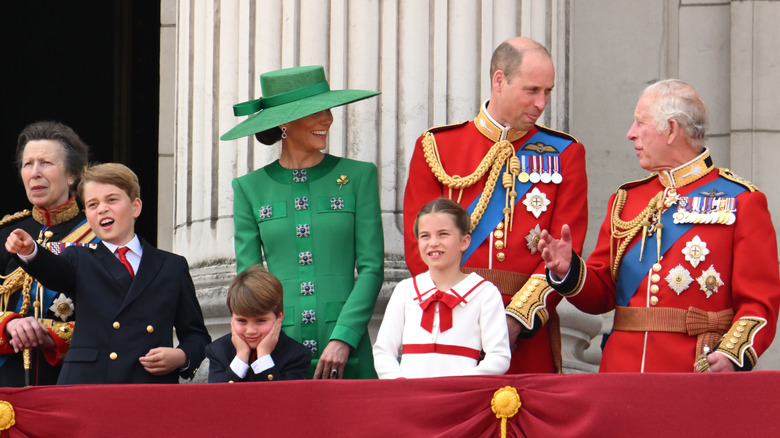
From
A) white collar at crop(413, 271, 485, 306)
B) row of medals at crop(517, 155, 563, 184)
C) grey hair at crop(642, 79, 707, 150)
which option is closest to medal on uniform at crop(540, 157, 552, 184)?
row of medals at crop(517, 155, 563, 184)

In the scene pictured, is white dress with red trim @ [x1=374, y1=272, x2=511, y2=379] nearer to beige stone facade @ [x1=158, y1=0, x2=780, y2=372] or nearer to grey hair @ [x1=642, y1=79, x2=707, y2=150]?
grey hair @ [x1=642, y1=79, x2=707, y2=150]

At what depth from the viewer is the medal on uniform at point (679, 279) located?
16.2 ft

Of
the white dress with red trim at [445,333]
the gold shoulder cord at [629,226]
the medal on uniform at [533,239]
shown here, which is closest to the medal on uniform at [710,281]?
the gold shoulder cord at [629,226]

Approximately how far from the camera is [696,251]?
4965 mm

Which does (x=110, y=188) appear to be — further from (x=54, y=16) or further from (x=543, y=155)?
(x=54, y=16)

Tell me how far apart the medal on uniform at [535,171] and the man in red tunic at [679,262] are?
0.29 m

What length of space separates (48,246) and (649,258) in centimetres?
217

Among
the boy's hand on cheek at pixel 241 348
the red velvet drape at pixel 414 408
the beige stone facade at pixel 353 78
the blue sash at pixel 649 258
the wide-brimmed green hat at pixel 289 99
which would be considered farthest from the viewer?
the beige stone facade at pixel 353 78

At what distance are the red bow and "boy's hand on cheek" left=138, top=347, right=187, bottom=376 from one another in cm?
86

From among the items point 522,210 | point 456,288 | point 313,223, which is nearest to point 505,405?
point 456,288

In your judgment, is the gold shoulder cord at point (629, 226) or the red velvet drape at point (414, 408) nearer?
the red velvet drape at point (414, 408)

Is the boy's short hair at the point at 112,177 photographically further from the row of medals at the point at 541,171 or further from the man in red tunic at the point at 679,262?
the man in red tunic at the point at 679,262

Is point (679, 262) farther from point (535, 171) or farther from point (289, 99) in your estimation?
point (289, 99)

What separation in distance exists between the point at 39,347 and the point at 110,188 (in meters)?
0.62
